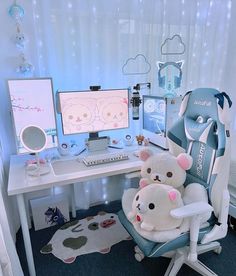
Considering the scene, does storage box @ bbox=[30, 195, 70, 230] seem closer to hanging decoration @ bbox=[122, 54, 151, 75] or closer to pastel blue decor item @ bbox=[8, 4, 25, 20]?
hanging decoration @ bbox=[122, 54, 151, 75]

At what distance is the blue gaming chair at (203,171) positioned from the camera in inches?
49.3

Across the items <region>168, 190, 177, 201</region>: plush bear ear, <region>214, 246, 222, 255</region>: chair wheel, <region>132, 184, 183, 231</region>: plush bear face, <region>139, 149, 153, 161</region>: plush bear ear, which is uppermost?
<region>139, 149, 153, 161</region>: plush bear ear

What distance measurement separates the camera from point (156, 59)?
2311 millimetres

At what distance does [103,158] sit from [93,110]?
442 mm

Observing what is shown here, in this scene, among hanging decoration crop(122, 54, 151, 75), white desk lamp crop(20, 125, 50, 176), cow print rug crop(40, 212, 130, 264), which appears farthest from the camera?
hanging decoration crop(122, 54, 151, 75)

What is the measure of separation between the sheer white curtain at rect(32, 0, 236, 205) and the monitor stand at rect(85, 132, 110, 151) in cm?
47

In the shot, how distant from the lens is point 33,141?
158cm

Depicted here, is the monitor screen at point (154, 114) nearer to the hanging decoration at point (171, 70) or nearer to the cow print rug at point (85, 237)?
the hanging decoration at point (171, 70)

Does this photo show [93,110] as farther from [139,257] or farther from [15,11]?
[139,257]

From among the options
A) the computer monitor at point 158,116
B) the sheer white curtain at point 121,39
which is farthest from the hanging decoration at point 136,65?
the computer monitor at point 158,116

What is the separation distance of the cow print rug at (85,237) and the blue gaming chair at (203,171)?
1.82 feet

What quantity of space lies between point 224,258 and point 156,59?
181cm

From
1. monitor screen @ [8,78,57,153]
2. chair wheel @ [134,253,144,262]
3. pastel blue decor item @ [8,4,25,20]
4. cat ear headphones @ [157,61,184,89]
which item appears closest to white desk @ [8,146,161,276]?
monitor screen @ [8,78,57,153]

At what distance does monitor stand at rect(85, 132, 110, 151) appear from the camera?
1.99 m
